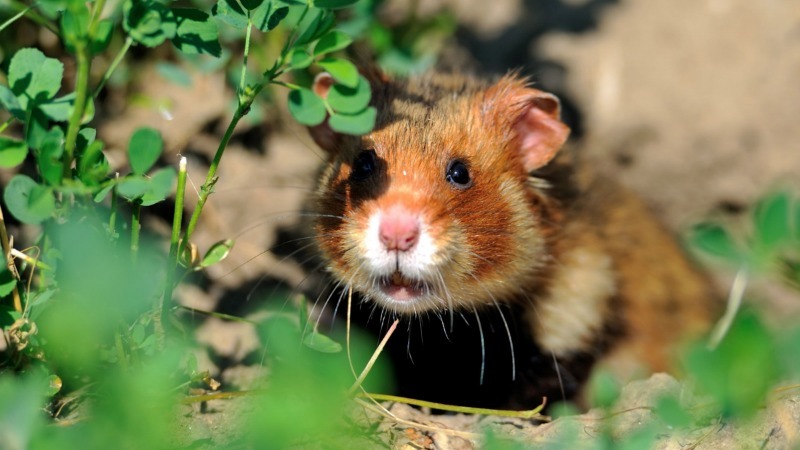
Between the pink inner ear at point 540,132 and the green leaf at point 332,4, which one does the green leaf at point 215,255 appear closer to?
the green leaf at point 332,4

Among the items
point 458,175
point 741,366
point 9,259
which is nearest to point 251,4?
point 458,175

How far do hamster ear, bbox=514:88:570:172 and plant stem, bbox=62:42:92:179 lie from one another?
1.72m

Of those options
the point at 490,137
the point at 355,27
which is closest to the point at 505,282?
the point at 490,137

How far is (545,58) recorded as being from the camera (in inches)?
192

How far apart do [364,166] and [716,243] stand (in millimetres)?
1253

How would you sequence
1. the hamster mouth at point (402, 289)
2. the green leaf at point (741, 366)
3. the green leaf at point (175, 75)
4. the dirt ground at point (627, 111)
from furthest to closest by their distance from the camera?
the dirt ground at point (627, 111) < the green leaf at point (175, 75) < the hamster mouth at point (402, 289) < the green leaf at point (741, 366)

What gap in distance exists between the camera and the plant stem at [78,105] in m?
2.18

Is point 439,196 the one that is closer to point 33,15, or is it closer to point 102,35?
point 102,35

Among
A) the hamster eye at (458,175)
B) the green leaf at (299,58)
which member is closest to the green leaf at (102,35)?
the green leaf at (299,58)

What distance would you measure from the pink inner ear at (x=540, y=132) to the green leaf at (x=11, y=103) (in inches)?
73.9

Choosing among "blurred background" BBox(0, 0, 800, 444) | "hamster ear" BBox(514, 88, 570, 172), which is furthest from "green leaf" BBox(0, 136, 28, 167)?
"hamster ear" BBox(514, 88, 570, 172)

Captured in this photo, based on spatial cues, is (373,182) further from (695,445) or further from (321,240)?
(695,445)

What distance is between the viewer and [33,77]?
2.51m

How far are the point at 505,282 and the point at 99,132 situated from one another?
2.29 metres
